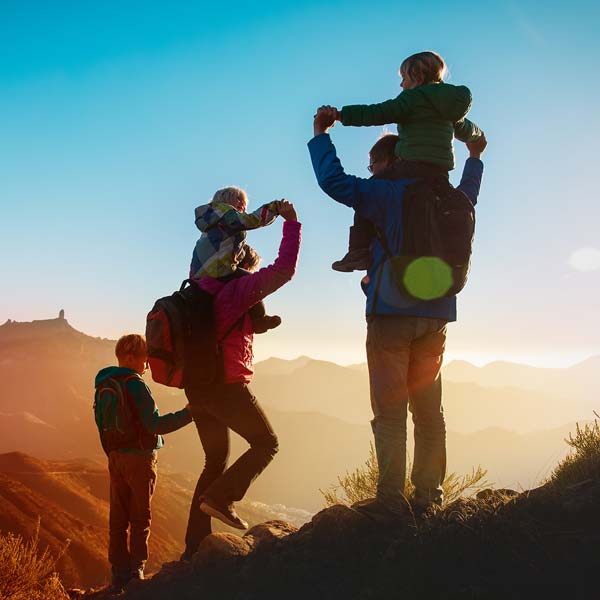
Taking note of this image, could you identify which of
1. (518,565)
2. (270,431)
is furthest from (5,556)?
(518,565)

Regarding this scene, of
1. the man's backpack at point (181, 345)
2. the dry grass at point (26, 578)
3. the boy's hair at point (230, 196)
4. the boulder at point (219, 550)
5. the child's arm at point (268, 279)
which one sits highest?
the boy's hair at point (230, 196)

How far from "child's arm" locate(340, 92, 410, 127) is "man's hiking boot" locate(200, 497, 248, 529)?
7.95 ft

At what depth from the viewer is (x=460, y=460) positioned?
190750 millimetres

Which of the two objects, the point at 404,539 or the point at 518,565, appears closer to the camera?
the point at 518,565

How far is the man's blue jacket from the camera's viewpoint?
2979 millimetres

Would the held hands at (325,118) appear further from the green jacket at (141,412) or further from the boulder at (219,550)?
the boulder at (219,550)

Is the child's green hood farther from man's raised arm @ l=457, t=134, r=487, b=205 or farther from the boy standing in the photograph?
the boy standing

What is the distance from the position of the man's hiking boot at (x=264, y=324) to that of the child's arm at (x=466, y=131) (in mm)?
Answer: 1717

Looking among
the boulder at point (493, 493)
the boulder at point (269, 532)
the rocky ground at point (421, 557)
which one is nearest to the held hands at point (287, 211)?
the rocky ground at point (421, 557)

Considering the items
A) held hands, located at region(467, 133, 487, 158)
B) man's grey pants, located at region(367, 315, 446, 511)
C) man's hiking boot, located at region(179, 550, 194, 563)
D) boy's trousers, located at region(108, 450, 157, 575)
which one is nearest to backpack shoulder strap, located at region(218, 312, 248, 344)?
man's grey pants, located at region(367, 315, 446, 511)

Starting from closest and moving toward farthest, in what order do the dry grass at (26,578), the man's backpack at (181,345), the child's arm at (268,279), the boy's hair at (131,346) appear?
the man's backpack at (181,345) < the child's arm at (268,279) < the dry grass at (26,578) < the boy's hair at (131,346)

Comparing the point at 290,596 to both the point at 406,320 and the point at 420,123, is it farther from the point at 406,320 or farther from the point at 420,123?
the point at 420,123

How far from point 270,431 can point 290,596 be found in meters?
0.98

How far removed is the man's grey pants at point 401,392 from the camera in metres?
3.00
